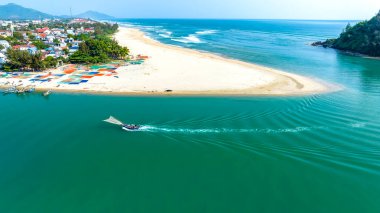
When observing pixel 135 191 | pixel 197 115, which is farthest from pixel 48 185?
pixel 197 115

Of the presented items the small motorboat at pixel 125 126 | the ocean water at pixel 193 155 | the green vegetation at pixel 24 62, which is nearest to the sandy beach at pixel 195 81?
the green vegetation at pixel 24 62

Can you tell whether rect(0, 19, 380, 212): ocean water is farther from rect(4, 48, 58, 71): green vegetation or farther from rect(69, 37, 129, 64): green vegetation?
rect(69, 37, 129, 64): green vegetation

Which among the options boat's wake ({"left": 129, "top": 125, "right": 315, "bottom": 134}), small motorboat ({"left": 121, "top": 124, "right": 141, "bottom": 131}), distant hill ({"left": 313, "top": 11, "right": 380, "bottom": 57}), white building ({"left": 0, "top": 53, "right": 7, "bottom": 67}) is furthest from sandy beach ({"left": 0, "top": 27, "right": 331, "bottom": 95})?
distant hill ({"left": 313, "top": 11, "right": 380, "bottom": 57})

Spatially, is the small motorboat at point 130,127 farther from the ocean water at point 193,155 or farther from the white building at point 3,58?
the white building at point 3,58

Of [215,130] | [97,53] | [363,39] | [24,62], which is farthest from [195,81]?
[363,39]

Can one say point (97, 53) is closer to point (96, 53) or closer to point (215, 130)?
point (96, 53)
